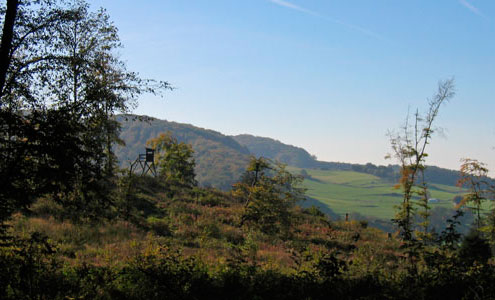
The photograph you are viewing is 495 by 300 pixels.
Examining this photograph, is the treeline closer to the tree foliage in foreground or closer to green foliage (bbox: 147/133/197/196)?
the tree foliage in foreground

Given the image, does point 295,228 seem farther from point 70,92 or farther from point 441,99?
point 70,92

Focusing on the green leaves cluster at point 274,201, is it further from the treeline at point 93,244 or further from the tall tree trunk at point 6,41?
the tall tree trunk at point 6,41

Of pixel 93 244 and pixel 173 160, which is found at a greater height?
pixel 173 160

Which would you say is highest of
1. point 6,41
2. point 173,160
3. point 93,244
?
point 6,41

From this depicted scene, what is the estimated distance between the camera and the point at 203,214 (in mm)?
22812

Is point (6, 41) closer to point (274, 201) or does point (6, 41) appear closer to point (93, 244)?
point (93, 244)

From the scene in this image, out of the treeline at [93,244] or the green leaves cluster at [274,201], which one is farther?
the green leaves cluster at [274,201]

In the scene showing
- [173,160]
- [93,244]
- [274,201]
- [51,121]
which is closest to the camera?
[51,121]

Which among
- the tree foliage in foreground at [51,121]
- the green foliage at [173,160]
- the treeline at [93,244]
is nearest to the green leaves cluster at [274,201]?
the treeline at [93,244]

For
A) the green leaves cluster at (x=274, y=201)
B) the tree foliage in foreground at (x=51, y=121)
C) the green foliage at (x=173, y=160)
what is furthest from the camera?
the green foliage at (x=173, y=160)

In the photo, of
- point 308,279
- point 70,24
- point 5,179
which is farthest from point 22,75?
point 308,279

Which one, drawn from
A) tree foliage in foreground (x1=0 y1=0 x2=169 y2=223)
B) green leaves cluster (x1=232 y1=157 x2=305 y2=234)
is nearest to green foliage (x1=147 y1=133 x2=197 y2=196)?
green leaves cluster (x1=232 y1=157 x2=305 y2=234)

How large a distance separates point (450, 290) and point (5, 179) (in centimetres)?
940

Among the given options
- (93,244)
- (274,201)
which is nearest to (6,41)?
(93,244)
